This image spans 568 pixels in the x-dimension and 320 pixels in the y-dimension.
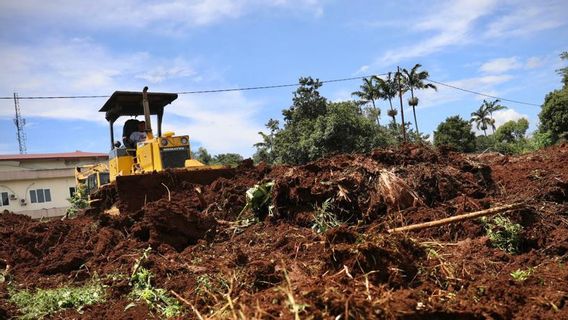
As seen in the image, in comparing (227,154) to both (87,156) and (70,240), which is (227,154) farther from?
(70,240)

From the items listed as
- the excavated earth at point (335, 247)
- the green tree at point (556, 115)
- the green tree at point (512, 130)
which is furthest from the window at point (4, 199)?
the green tree at point (512, 130)

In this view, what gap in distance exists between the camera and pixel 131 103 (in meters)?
11.4

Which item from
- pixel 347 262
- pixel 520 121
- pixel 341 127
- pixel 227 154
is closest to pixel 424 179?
pixel 347 262

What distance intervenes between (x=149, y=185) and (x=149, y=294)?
4.27m

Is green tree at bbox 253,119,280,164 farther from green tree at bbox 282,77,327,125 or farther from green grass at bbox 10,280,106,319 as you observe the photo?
green grass at bbox 10,280,106,319

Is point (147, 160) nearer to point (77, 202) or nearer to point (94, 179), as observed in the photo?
point (77, 202)

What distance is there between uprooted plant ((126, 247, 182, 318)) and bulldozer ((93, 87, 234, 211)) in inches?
121

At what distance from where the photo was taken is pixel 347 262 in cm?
395

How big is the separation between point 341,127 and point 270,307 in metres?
29.4

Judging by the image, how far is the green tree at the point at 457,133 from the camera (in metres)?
48.8

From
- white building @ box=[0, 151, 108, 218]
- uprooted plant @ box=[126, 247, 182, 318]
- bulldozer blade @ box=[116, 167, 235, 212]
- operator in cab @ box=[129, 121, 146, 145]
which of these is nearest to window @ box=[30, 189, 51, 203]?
white building @ box=[0, 151, 108, 218]

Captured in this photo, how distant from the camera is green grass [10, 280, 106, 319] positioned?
484 centimetres

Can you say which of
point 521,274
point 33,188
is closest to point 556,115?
point 521,274

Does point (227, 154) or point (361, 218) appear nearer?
point (361, 218)
